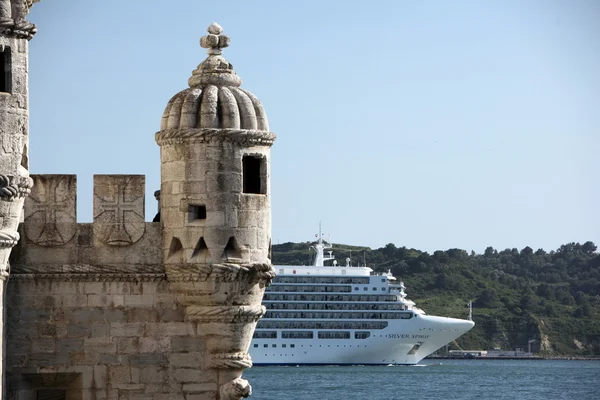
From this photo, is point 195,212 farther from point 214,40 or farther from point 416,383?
point 416,383

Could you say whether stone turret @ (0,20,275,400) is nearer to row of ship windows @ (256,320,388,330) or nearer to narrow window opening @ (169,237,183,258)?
narrow window opening @ (169,237,183,258)

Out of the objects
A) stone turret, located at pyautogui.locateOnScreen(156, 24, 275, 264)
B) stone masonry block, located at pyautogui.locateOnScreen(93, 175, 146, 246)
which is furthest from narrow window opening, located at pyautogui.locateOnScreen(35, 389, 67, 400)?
stone turret, located at pyautogui.locateOnScreen(156, 24, 275, 264)

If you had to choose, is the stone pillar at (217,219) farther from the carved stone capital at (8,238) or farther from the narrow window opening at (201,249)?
the carved stone capital at (8,238)

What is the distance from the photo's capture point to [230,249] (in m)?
16.1

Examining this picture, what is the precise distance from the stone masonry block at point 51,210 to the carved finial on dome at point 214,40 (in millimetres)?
2170

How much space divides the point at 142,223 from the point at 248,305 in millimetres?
1425

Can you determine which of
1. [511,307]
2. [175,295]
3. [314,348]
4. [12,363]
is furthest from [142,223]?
[511,307]

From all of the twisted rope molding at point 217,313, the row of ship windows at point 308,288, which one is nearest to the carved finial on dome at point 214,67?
the twisted rope molding at point 217,313

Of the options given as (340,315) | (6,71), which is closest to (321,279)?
(340,315)

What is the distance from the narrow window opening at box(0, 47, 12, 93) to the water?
73851mm

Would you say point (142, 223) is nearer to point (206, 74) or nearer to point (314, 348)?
point (206, 74)

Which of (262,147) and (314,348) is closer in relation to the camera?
(262,147)

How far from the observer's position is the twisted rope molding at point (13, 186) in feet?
46.1

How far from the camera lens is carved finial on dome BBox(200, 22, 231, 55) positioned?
1666 cm
